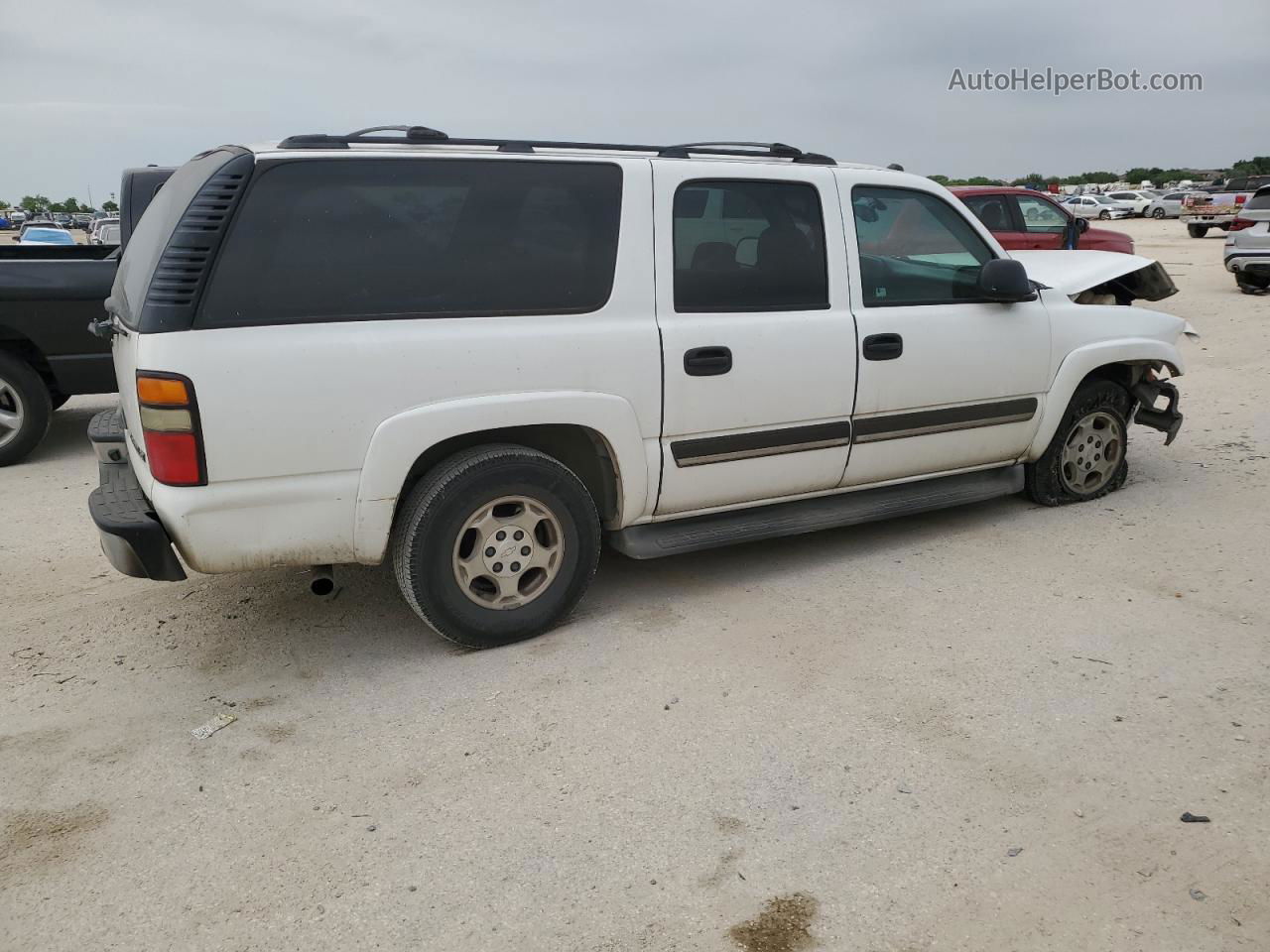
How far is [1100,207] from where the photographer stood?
158 ft

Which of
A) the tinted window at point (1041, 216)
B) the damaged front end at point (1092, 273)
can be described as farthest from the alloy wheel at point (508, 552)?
the tinted window at point (1041, 216)

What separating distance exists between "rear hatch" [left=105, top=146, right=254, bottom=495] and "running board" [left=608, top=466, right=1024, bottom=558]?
1886mm

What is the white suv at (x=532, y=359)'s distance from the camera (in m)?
3.40

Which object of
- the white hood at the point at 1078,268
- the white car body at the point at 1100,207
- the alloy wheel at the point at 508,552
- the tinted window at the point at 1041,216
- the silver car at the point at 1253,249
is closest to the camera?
the alloy wheel at the point at 508,552

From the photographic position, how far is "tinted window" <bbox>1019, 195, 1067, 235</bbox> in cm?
1240

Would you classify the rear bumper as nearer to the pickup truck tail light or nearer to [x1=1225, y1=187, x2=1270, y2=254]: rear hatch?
the pickup truck tail light

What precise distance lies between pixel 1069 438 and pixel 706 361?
8.41 ft

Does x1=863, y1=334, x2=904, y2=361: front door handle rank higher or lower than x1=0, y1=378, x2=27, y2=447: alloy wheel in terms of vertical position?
higher

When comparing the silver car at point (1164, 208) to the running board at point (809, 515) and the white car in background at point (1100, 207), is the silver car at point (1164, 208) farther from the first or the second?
the running board at point (809, 515)

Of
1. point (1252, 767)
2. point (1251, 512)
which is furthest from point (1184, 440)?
point (1252, 767)

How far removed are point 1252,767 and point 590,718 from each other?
206cm

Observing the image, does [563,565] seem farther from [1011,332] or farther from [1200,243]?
[1200,243]

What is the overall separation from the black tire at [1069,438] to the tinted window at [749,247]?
6.12 feet

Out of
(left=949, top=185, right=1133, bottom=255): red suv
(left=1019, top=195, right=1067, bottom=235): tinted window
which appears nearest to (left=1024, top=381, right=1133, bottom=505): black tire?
(left=949, top=185, right=1133, bottom=255): red suv
